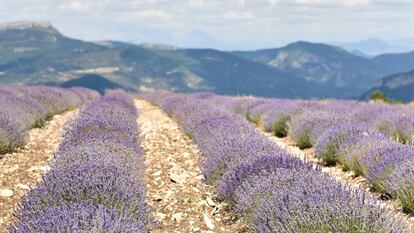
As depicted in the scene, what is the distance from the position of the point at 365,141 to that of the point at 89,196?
5307 mm

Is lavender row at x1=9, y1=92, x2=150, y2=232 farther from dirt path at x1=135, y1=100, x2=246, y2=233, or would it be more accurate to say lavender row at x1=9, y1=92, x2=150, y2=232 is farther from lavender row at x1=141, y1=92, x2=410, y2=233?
lavender row at x1=141, y1=92, x2=410, y2=233

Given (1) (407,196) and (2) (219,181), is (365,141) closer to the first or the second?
(1) (407,196)

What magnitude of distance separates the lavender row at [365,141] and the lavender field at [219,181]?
0.02 m

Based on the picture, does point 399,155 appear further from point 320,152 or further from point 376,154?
point 320,152

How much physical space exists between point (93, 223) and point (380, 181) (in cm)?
459

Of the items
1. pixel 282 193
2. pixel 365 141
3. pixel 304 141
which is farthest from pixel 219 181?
pixel 304 141

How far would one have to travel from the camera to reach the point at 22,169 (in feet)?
26.2

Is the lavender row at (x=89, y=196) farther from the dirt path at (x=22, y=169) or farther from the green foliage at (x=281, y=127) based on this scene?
the green foliage at (x=281, y=127)

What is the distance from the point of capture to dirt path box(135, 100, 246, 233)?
5.60m

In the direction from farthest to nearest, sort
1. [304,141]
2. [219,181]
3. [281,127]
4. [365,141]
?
[281,127]
[304,141]
[365,141]
[219,181]

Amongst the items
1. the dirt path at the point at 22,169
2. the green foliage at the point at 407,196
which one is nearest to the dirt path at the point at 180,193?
the dirt path at the point at 22,169

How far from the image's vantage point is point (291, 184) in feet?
16.5

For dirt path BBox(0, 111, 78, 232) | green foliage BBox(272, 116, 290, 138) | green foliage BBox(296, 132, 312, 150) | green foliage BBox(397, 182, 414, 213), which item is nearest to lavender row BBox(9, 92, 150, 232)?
dirt path BBox(0, 111, 78, 232)

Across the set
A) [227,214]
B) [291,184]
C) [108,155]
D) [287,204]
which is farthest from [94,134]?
[287,204]
